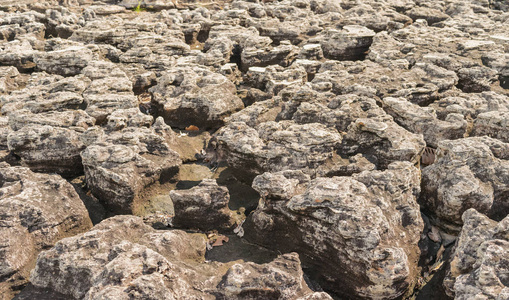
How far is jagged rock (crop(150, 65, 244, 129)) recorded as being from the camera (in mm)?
7711

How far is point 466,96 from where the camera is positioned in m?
7.77

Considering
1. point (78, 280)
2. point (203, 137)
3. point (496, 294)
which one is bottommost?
point (203, 137)

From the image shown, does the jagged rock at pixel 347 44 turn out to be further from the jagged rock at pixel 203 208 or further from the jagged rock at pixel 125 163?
the jagged rock at pixel 203 208

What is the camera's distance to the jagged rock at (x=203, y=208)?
17.2 ft

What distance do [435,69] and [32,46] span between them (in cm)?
971

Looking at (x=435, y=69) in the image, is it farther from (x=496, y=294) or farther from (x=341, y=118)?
(x=496, y=294)

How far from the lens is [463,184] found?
201 inches

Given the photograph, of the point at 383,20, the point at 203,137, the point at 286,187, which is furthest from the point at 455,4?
the point at 286,187

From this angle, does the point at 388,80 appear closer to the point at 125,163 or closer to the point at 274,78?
the point at 274,78

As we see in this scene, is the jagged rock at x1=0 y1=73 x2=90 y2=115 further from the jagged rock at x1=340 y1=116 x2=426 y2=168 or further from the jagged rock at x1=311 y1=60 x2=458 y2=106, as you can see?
the jagged rock at x1=340 y1=116 x2=426 y2=168

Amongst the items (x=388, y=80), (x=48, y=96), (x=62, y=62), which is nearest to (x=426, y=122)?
(x=388, y=80)

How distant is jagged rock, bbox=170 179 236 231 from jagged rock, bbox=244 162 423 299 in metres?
0.37

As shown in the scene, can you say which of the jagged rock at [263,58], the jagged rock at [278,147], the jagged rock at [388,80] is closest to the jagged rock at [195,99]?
the jagged rock at [278,147]

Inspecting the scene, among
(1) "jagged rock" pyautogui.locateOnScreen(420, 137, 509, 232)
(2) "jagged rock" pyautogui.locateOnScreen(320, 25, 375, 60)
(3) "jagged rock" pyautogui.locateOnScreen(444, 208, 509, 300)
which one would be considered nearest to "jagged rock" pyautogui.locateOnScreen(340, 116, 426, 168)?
(1) "jagged rock" pyautogui.locateOnScreen(420, 137, 509, 232)
